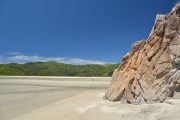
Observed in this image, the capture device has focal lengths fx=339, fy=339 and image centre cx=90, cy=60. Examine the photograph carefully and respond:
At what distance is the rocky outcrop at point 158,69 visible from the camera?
15.1 m

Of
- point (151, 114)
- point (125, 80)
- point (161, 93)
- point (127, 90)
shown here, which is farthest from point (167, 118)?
point (125, 80)

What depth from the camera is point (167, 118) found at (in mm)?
12789

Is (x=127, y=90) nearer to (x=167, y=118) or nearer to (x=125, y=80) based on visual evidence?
(x=125, y=80)

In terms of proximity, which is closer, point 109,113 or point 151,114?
point 151,114

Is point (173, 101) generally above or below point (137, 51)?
below

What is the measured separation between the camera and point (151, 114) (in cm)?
1365

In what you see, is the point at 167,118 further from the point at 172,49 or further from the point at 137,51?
the point at 137,51

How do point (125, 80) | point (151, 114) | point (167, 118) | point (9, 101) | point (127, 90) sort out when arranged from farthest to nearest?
point (9, 101), point (125, 80), point (127, 90), point (151, 114), point (167, 118)

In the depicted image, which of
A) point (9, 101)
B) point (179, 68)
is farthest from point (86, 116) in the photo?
point (9, 101)

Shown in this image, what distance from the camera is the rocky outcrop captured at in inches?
595

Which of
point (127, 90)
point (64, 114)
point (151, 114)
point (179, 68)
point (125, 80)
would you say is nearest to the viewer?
point (151, 114)

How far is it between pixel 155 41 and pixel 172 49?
6.22ft

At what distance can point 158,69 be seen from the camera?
1590cm

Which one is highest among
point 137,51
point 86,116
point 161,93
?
point 137,51
